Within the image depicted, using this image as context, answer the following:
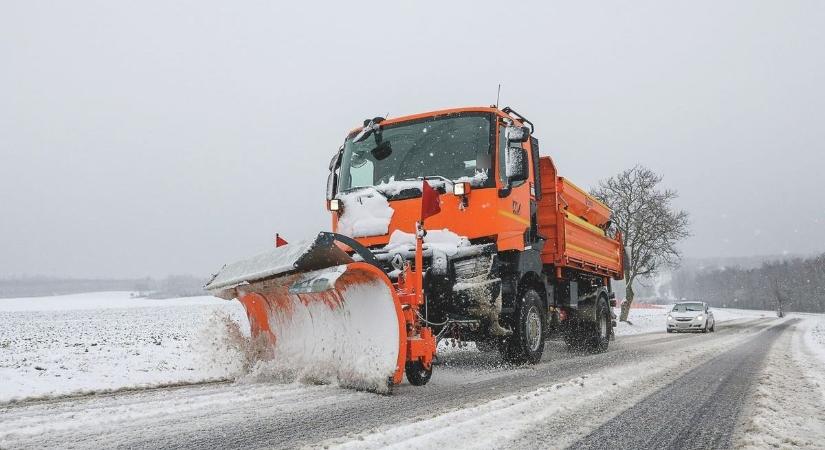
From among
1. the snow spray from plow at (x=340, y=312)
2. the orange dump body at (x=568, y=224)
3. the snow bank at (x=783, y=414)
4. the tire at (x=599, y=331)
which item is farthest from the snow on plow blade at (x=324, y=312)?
the tire at (x=599, y=331)

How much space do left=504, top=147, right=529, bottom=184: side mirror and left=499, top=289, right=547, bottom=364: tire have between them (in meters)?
1.39

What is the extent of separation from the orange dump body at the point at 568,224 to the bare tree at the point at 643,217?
64.2 feet

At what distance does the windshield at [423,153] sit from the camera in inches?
238

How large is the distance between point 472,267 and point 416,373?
127 centimetres

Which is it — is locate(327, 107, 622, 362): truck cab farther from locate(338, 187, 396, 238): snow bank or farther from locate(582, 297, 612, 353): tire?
locate(582, 297, 612, 353): tire

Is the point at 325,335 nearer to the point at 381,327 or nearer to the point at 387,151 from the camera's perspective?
the point at 381,327

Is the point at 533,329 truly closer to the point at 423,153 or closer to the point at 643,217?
the point at 423,153

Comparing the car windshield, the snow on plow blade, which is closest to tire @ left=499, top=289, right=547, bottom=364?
the snow on plow blade

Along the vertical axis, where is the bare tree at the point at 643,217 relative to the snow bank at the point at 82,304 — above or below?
above

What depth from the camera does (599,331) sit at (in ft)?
31.8

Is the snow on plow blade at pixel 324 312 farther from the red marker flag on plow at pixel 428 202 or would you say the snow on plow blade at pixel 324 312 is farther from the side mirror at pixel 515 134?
the side mirror at pixel 515 134

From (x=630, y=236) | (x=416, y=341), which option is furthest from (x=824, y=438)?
(x=630, y=236)

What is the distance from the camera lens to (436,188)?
233 inches

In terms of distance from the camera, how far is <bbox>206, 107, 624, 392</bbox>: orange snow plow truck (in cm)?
455
